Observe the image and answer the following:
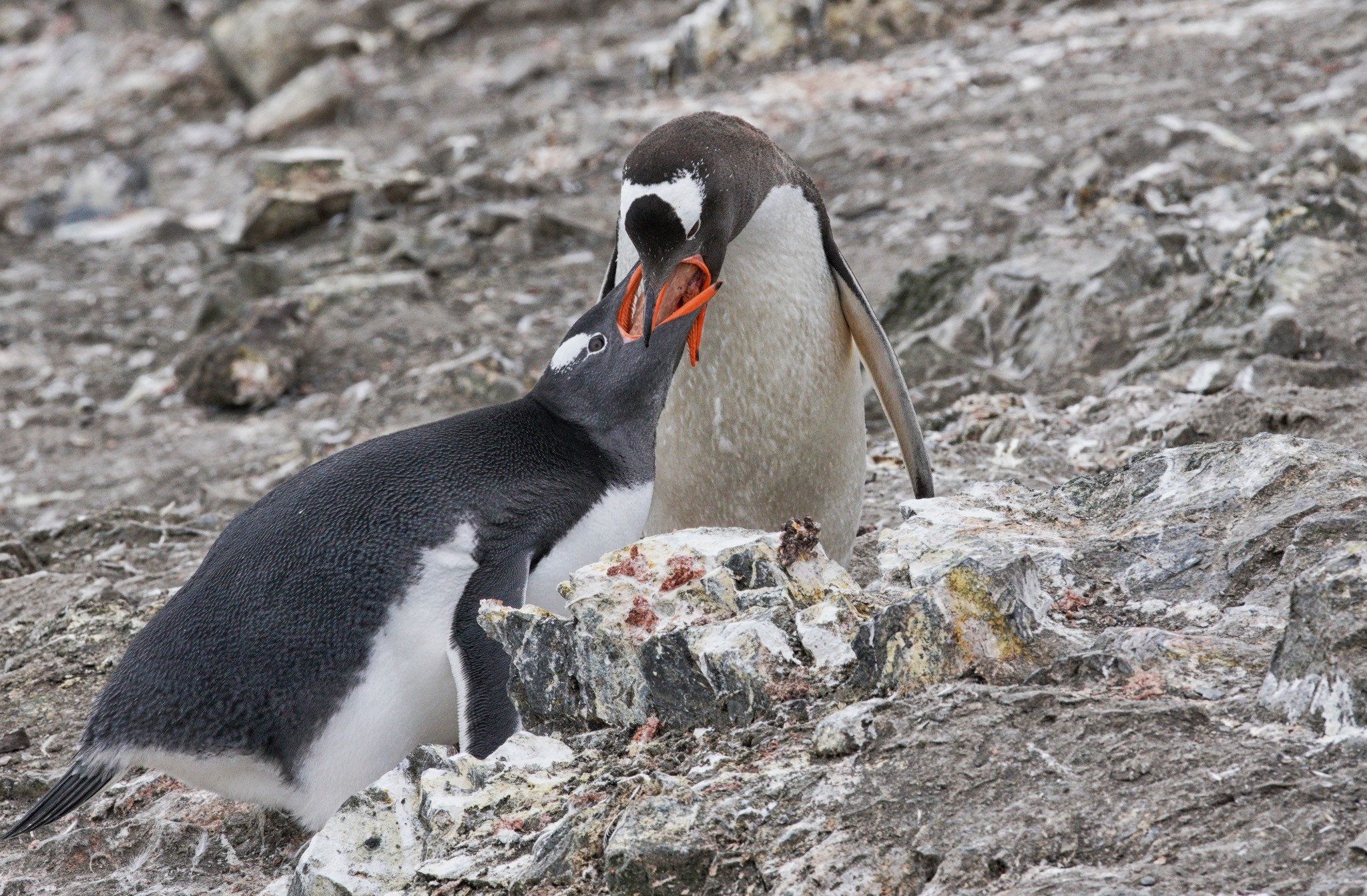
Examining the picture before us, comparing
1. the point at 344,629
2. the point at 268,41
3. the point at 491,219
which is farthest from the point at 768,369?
the point at 268,41

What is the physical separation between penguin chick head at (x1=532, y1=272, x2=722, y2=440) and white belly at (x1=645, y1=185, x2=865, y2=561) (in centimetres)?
23

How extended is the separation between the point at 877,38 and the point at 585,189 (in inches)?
92.6

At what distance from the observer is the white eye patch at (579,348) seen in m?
2.97

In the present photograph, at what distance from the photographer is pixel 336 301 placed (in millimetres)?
6934

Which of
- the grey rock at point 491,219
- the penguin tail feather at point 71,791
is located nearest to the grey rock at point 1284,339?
the penguin tail feather at point 71,791

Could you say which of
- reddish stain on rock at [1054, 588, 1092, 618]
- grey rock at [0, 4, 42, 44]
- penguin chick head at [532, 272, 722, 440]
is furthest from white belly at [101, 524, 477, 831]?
grey rock at [0, 4, 42, 44]

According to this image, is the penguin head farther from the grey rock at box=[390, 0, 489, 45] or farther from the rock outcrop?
the grey rock at box=[390, 0, 489, 45]

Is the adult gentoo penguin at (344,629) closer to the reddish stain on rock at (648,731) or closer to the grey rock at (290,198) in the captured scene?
the reddish stain on rock at (648,731)

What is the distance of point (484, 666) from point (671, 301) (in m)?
0.90

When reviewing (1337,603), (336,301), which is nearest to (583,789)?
(1337,603)

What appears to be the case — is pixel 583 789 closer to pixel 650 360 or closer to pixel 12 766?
pixel 650 360

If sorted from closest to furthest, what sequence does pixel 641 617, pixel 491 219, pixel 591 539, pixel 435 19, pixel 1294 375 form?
pixel 641 617 → pixel 591 539 → pixel 1294 375 → pixel 491 219 → pixel 435 19

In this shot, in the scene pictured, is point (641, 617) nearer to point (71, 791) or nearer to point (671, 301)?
point (671, 301)

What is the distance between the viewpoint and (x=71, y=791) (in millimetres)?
2441
